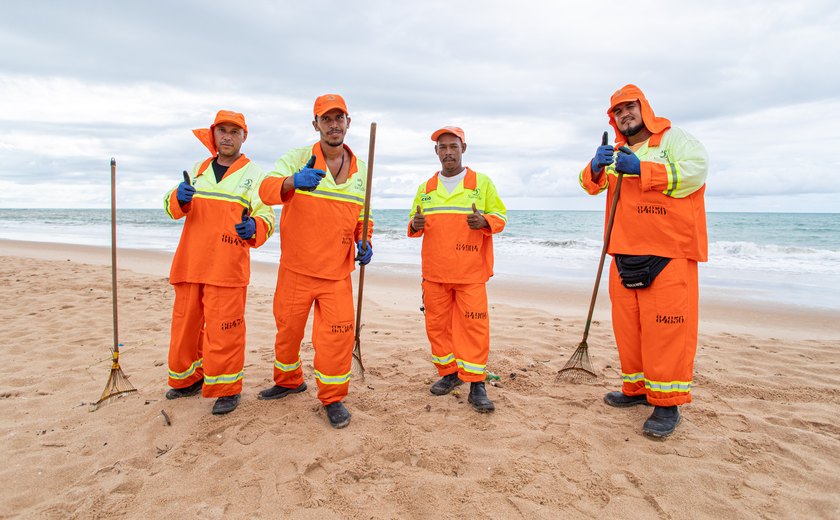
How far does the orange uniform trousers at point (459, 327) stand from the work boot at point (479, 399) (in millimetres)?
84

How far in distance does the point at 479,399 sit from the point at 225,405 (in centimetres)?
189

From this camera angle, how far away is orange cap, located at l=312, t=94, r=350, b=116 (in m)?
3.37

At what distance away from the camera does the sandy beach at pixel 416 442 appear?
2547 millimetres

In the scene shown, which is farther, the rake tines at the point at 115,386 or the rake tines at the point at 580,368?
the rake tines at the point at 580,368

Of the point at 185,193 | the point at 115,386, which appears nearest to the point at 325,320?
the point at 185,193

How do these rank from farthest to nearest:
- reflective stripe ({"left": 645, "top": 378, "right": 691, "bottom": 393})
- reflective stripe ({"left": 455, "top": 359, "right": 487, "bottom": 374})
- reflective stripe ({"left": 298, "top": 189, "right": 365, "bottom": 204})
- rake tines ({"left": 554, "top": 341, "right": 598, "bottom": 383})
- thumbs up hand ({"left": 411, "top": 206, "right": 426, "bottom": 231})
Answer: rake tines ({"left": 554, "top": 341, "right": 598, "bottom": 383}) → thumbs up hand ({"left": 411, "top": 206, "right": 426, "bottom": 231}) → reflective stripe ({"left": 455, "top": 359, "right": 487, "bottom": 374}) → reflective stripe ({"left": 298, "top": 189, "right": 365, "bottom": 204}) → reflective stripe ({"left": 645, "top": 378, "right": 691, "bottom": 393})

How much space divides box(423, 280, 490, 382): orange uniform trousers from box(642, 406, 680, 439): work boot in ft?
3.93

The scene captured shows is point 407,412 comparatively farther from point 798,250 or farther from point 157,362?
point 798,250

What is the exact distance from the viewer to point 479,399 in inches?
146

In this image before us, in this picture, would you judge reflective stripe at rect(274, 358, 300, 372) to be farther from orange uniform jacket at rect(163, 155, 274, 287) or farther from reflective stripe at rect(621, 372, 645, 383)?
reflective stripe at rect(621, 372, 645, 383)

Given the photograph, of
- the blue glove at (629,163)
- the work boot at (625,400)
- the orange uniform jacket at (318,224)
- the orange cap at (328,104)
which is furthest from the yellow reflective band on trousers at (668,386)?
the orange cap at (328,104)

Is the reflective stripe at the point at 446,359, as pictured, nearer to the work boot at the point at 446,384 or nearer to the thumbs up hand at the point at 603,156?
the work boot at the point at 446,384

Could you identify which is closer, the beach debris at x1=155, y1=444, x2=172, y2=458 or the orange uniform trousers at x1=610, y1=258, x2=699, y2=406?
the beach debris at x1=155, y1=444, x2=172, y2=458

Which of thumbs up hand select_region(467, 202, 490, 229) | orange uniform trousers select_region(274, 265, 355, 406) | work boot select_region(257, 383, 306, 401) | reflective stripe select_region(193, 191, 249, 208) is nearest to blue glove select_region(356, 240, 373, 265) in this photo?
orange uniform trousers select_region(274, 265, 355, 406)
